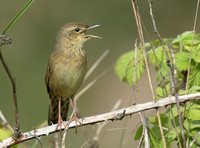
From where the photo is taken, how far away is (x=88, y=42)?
8953mm

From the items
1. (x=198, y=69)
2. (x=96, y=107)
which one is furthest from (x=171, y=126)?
(x=96, y=107)

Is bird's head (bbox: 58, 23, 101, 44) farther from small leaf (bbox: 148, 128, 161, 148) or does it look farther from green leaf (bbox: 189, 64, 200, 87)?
small leaf (bbox: 148, 128, 161, 148)

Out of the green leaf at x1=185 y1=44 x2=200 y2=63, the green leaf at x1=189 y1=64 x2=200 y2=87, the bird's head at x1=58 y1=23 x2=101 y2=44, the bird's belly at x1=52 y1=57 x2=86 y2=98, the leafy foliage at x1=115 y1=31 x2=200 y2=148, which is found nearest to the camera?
the leafy foliage at x1=115 y1=31 x2=200 y2=148

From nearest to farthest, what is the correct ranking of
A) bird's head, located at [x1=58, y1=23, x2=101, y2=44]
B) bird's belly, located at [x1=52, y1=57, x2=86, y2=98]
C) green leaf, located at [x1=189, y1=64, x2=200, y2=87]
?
green leaf, located at [x1=189, y1=64, x2=200, y2=87] → bird's belly, located at [x1=52, y1=57, x2=86, y2=98] → bird's head, located at [x1=58, y1=23, x2=101, y2=44]

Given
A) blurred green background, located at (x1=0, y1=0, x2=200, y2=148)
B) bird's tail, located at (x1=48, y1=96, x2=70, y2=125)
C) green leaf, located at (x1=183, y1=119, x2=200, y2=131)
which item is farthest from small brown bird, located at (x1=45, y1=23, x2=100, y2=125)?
blurred green background, located at (x1=0, y1=0, x2=200, y2=148)

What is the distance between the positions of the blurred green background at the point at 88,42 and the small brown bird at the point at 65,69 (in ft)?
9.47

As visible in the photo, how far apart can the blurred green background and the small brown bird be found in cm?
289

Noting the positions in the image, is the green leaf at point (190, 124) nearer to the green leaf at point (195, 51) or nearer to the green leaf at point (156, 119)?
the green leaf at point (156, 119)

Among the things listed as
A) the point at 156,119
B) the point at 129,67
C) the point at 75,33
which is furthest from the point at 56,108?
the point at 156,119

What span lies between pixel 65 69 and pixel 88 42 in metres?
4.82

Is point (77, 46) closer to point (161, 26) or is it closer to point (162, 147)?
point (162, 147)

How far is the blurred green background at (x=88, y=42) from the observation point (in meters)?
7.84

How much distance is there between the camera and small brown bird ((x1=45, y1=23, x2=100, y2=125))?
417 centimetres

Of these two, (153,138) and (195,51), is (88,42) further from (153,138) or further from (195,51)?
(153,138)
